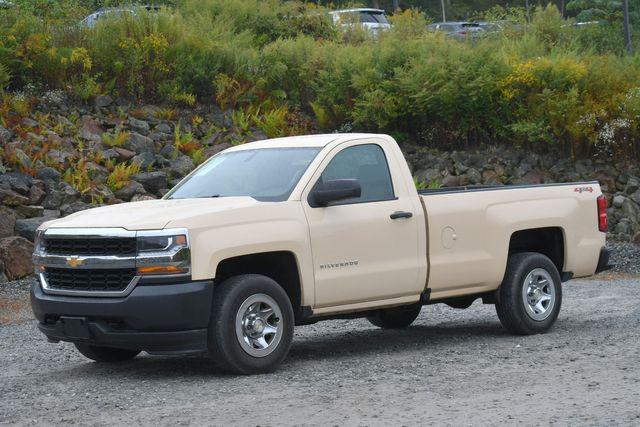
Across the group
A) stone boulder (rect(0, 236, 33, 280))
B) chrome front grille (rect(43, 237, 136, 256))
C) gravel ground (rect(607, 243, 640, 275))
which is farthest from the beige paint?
stone boulder (rect(0, 236, 33, 280))

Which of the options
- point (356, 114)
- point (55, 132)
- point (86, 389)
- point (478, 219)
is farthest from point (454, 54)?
point (86, 389)

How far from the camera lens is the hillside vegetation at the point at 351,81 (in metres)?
20.0

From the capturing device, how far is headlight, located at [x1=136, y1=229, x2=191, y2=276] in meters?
8.34

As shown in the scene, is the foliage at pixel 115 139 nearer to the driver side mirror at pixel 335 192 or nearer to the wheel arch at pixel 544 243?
the wheel arch at pixel 544 243

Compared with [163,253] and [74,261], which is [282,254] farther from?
[74,261]

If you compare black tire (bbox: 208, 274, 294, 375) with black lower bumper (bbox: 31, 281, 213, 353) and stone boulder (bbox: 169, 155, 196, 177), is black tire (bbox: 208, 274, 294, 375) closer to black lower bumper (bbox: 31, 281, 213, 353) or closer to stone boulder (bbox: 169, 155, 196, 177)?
black lower bumper (bbox: 31, 281, 213, 353)

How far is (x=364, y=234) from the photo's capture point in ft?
31.0

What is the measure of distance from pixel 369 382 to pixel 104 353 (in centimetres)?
261

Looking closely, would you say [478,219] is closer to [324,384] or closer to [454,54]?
[324,384]

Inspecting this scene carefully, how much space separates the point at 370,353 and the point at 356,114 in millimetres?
11102

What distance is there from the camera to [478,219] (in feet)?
34.0

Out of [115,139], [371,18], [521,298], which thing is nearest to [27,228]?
[115,139]

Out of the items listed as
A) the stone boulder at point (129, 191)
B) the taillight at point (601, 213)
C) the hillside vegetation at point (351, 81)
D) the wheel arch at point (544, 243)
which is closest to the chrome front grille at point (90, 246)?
the wheel arch at point (544, 243)

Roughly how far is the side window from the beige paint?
0.06 m
